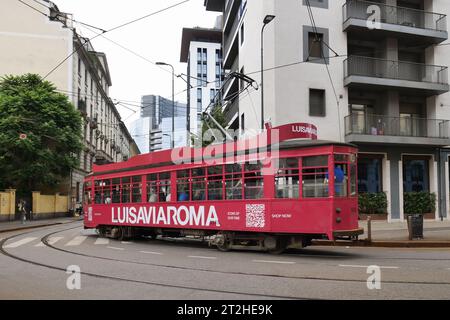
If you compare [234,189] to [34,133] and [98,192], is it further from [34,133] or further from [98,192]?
[34,133]

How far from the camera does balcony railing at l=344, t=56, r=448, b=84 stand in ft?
80.6

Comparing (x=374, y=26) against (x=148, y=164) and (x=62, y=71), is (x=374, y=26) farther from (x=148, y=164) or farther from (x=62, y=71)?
(x=62, y=71)

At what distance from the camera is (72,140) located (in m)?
38.0

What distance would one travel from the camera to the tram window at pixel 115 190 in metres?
18.3

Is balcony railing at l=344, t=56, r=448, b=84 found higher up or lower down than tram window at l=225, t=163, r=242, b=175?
higher up

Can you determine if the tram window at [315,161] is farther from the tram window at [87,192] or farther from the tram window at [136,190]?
the tram window at [87,192]

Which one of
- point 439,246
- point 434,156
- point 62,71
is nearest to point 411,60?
point 434,156

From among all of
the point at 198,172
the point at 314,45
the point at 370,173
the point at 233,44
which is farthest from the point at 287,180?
the point at 233,44

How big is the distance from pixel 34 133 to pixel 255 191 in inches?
1106

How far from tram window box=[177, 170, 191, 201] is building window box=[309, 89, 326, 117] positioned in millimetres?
10914

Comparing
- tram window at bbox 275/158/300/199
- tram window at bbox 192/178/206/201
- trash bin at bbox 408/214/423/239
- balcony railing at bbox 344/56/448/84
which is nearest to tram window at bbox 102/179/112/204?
tram window at bbox 192/178/206/201

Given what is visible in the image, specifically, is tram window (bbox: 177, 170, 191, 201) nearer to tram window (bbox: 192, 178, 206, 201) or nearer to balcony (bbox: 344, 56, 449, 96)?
tram window (bbox: 192, 178, 206, 201)

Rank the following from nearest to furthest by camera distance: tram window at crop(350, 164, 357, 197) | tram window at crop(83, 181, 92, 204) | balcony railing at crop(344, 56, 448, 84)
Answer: tram window at crop(350, 164, 357, 197) → tram window at crop(83, 181, 92, 204) → balcony railing at crop(344, 56, 448, 84)

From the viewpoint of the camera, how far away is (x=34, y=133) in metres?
36.2
